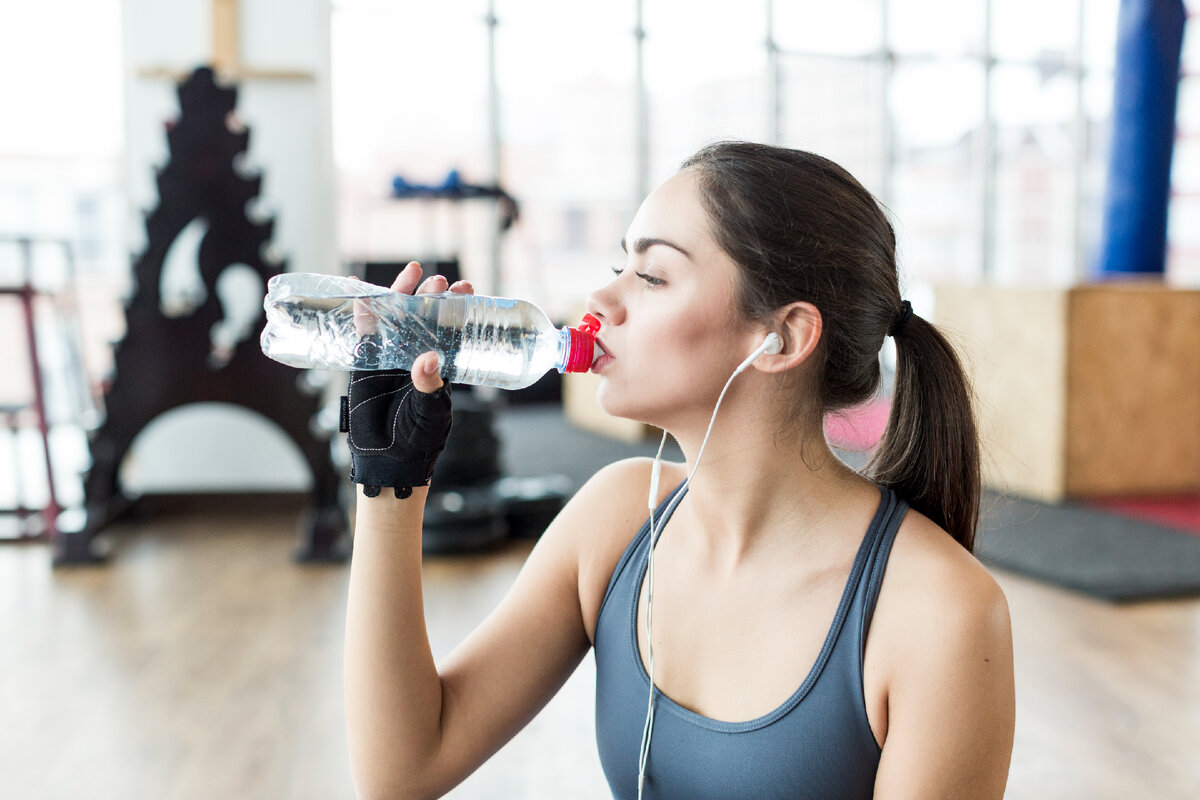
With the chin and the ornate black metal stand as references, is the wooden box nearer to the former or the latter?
the ornate black metal stand

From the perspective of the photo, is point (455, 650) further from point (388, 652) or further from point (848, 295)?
point (848, 295)

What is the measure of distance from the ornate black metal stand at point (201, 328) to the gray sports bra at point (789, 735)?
2.67m

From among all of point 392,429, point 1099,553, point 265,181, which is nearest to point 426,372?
point 392,429

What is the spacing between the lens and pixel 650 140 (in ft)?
23.6

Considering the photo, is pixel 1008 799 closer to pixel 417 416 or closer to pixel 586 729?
pixel 586 729

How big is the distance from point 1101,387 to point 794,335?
365cm

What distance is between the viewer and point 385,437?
40.3 inches

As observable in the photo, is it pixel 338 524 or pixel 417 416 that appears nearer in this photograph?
pixel 417 416

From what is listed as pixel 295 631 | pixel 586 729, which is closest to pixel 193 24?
pixel 295 631

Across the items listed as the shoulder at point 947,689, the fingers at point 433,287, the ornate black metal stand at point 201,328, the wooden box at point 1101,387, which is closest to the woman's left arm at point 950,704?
the shoulder at point 947,689

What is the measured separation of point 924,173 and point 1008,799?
6551 millimetres

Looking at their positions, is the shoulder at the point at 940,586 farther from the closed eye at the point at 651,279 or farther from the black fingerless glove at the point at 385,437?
the black fingerless glove at the point at 385,437

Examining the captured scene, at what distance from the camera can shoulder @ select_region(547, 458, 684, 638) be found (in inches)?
45.9

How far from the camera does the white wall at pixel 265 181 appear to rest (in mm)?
4188
